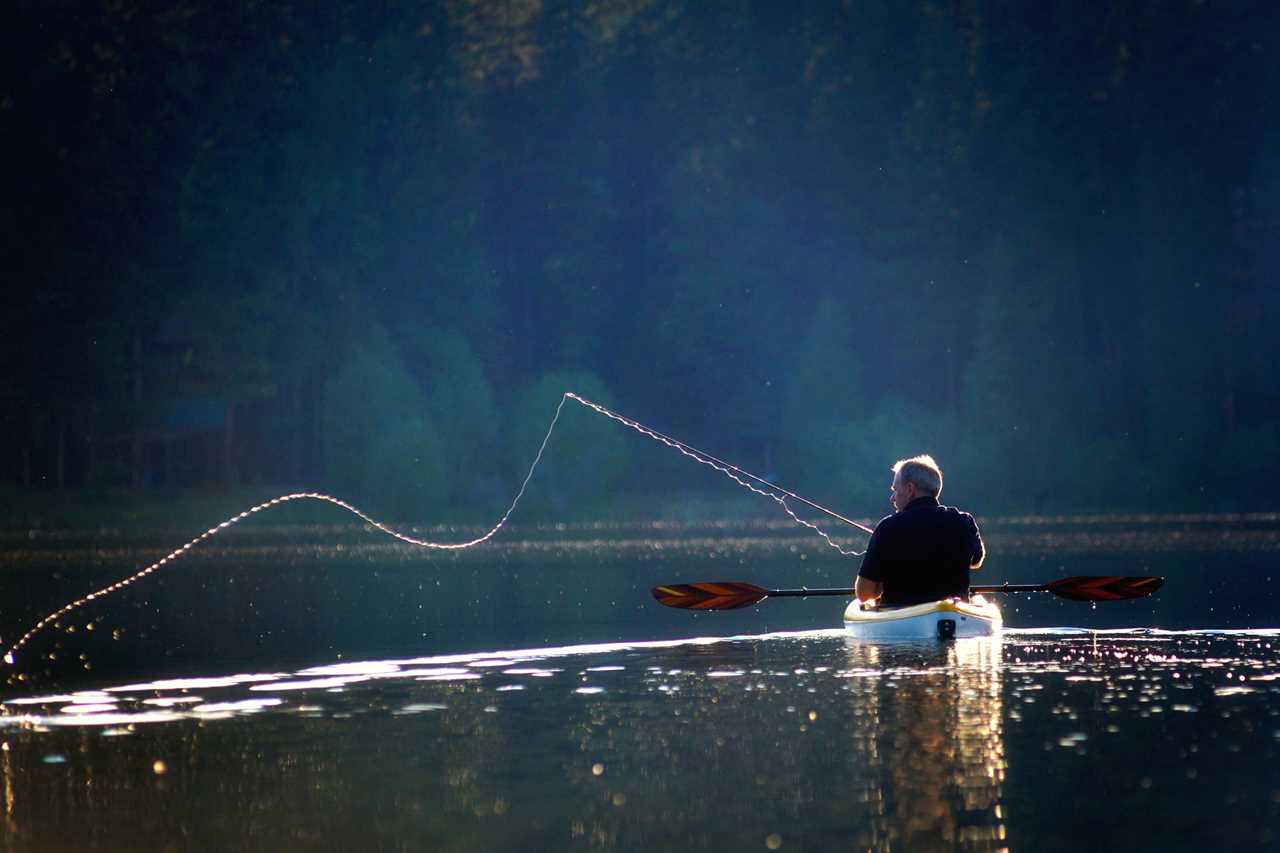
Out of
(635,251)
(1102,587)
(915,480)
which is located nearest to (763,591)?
(915,480)

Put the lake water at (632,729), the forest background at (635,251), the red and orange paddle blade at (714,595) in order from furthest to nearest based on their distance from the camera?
the forest background at (635,251)
the red and orange paddle blade at (714,595)
the lake water at (632,729)

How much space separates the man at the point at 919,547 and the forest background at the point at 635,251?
181 feet

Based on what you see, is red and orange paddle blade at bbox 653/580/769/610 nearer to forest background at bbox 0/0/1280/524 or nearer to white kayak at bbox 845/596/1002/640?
white kayak at bbox 845/596/1002/640

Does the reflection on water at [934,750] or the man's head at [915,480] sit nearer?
the reflection on water at [934,750]

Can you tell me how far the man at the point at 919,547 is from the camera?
21266 mm

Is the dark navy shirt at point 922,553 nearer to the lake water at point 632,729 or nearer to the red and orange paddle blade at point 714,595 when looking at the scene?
the lake water at point 632,729

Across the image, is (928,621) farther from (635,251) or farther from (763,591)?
(635,251)

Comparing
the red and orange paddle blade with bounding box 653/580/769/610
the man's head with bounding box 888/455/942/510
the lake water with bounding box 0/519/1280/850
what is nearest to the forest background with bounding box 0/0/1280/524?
the lake water with bounding box 0/519/1280/850

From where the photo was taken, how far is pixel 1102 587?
23531 millimetres

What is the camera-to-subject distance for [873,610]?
21906 mm

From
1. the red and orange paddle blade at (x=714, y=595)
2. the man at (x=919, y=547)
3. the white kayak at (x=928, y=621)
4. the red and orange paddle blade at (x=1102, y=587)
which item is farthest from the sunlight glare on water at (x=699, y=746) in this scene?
the red and orange paddle blade at (x=714, y=595)

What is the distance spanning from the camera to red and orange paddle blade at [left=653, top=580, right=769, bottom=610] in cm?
2355

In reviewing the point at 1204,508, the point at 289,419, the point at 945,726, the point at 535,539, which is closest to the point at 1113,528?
the point at 535,539

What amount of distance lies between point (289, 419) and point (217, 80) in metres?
12.9
